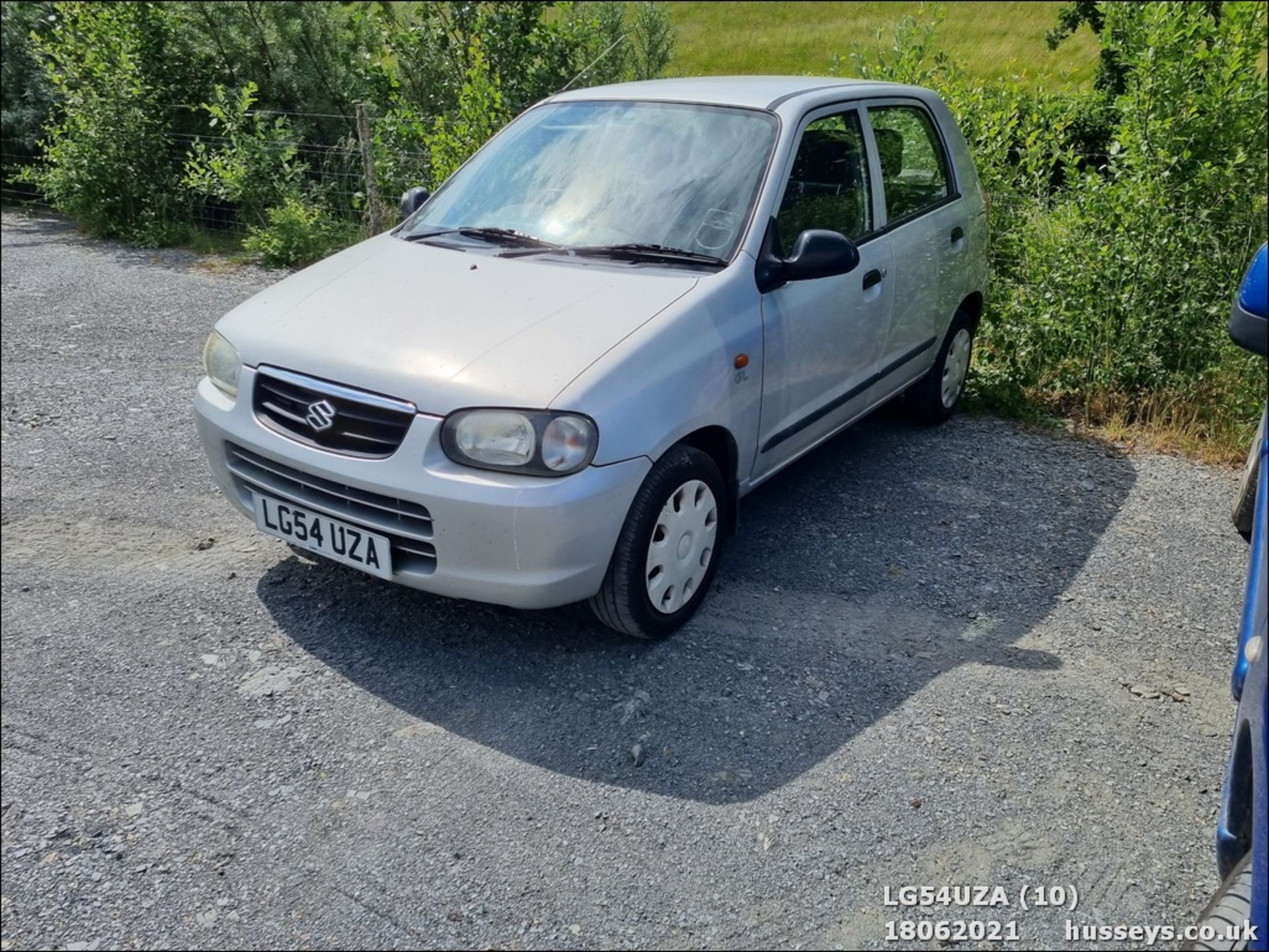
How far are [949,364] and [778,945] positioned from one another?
13.0ft

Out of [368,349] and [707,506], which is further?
[707,506]

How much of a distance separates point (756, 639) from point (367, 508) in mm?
1425

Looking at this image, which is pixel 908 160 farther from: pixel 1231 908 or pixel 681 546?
pixel 1231 908

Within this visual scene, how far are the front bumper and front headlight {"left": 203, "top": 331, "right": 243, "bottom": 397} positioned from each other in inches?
15.2

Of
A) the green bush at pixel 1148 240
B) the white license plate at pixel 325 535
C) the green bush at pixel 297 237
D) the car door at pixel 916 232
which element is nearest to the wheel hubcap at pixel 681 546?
the white license plate at pixel 325 535

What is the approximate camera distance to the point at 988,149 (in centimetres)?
666

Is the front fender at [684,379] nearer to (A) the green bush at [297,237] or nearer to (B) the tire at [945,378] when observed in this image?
(B) the tire at [945,378]

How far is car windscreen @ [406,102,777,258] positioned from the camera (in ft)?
13.4

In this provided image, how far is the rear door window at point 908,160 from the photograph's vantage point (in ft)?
16.2

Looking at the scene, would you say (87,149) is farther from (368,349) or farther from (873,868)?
(873,868)

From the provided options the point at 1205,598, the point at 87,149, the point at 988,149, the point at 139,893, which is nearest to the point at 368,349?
the point at 139,893

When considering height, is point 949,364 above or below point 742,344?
below

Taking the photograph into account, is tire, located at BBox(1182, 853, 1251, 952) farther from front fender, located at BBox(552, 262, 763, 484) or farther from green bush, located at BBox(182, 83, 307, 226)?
green bush, located at BBox(182, 83, 307, 226)

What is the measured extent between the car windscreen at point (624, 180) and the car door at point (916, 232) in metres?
0.92
